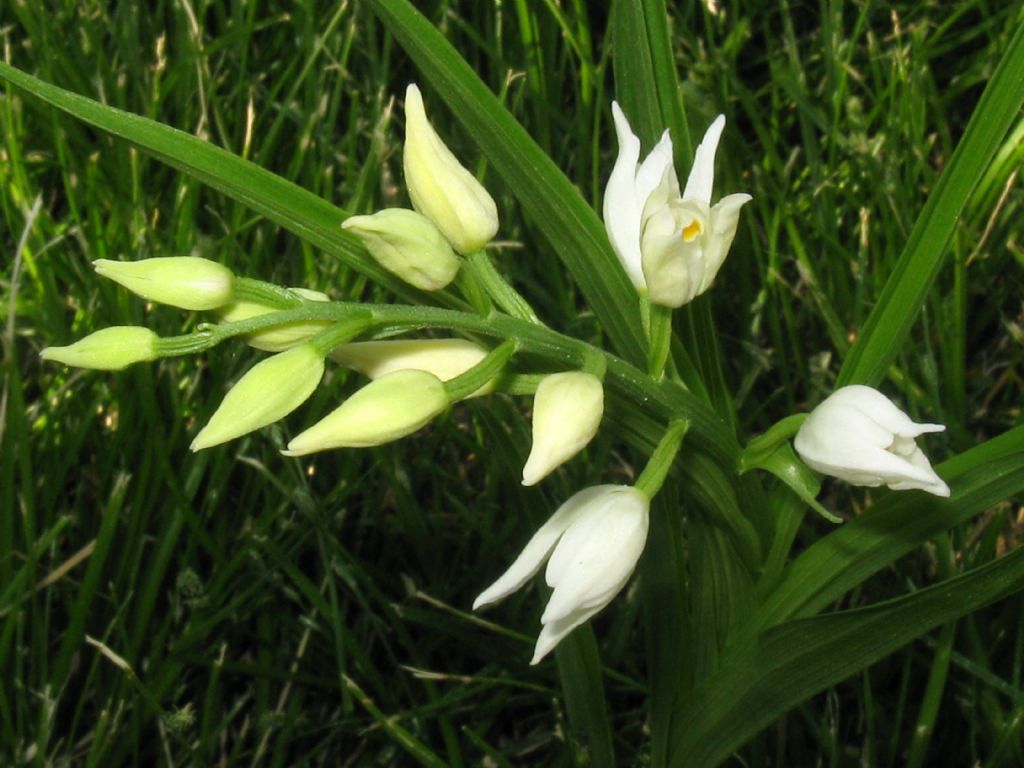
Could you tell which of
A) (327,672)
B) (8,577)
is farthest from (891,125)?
(8,577)

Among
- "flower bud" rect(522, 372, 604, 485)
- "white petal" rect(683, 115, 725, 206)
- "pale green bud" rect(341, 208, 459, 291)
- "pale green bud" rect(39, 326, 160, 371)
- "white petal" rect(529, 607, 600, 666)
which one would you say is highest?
"pale green bud" rect(39, 326, 160, 371)

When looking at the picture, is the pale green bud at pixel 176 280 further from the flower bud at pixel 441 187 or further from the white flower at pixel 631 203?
the white flower at pixel 631 203

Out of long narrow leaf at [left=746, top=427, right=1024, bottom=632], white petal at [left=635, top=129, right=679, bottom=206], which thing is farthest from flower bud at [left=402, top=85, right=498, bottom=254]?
long narrow leaf at [left=746, top=427, right=1024, bottom=632]

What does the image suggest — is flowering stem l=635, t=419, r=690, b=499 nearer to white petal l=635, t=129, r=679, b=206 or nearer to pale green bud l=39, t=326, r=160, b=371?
white petal l=635, t=129, r=679, b=206

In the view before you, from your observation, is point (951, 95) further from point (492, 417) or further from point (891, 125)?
point (492, 417)

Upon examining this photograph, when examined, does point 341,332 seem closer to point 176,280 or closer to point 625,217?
point 176,280

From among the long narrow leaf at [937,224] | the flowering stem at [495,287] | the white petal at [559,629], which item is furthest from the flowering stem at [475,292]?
the long narrow leaf at [937,224]

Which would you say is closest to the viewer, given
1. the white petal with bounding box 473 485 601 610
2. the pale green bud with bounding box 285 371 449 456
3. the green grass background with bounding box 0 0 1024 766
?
the pale green bud with bounding box 285 371 449 456
